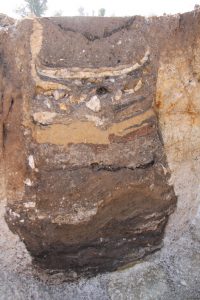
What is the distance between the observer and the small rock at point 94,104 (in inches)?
78.7

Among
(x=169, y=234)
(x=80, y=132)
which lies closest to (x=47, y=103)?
(x=80, y=132)

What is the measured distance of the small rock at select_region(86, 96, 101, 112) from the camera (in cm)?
200

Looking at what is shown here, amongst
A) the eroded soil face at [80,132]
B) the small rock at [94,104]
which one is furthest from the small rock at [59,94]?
the small rock at [94,104]

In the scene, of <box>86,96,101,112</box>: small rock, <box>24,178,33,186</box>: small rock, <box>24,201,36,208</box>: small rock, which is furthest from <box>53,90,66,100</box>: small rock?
<box>24,201,36,208</box>: small rock

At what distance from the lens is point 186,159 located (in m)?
2.39

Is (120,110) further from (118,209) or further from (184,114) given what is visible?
(118,209)

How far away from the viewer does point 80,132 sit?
79.7 inches

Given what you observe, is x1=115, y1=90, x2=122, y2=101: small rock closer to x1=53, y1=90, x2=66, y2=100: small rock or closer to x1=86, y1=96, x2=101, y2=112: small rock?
x1=86, y1=96, x2=101, y2=112: small rock

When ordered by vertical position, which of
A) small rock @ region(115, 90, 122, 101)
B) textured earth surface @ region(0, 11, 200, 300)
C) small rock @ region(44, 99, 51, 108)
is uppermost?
small rock @ region(115, 90, 122, 101)

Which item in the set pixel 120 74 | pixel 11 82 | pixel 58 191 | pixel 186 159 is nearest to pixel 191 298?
pixel 186 159

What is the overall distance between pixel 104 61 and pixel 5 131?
630 mm

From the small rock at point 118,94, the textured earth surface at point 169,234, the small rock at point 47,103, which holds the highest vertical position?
the small rock at point 118,94

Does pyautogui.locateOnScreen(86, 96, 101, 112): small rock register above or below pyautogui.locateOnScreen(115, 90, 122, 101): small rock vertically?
below

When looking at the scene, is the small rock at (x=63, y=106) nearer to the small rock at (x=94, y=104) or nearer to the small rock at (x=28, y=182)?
the small rock at (x=94, y=104)
